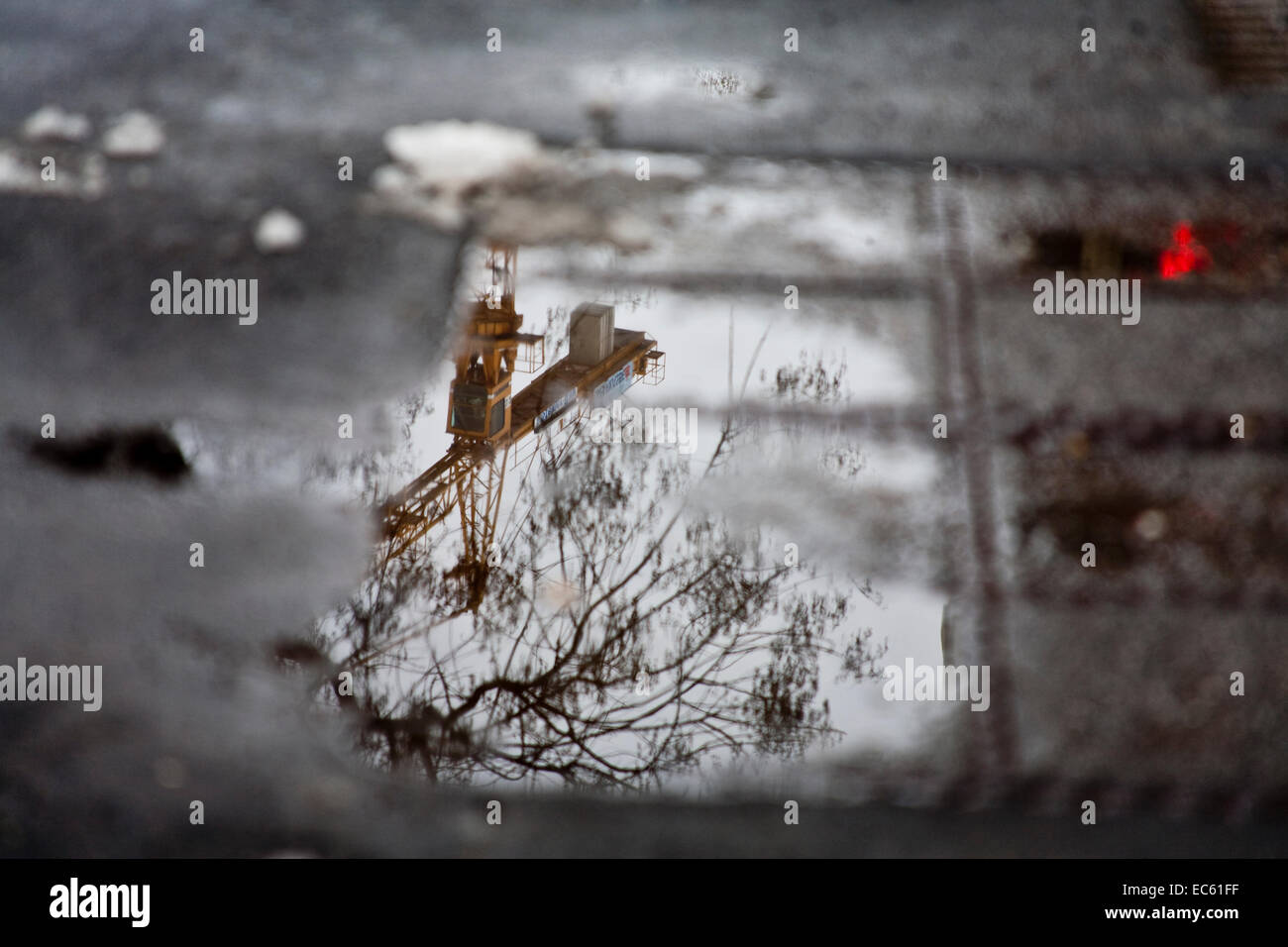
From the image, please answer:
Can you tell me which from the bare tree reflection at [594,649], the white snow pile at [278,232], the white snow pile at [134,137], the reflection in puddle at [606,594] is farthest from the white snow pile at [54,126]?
the bare tree reflection at [594,649]

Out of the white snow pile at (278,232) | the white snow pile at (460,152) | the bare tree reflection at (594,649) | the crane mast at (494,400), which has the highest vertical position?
the white snow pile at (460,152)

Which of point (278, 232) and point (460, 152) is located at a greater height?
point (460, 152)

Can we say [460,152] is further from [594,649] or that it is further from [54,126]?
[594,649]

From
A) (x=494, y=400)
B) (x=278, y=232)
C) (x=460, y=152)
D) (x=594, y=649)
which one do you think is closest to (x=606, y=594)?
(x=594, y=649)

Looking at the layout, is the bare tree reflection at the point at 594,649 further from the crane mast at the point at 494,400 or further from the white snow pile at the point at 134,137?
the white snow pile at the point at 134,137

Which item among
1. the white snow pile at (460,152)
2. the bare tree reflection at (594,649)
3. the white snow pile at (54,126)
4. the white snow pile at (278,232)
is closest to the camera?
the bare tree reflection at (594,649)

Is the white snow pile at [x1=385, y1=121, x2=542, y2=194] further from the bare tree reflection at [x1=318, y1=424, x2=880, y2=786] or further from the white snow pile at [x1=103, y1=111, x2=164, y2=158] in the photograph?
the bare tree reflection at [x1=318, y1=424, x2=880, y2=786]

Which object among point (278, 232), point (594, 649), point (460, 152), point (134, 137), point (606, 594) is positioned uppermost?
point (134, 137)

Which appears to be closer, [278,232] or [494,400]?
[494,400]

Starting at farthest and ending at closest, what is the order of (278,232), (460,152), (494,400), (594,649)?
(460,152), (278,232), (494,400), (594,649)
